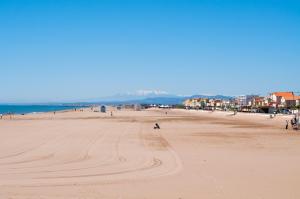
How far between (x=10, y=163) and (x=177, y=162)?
5.87m

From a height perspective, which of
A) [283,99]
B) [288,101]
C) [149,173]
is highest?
[283,99]

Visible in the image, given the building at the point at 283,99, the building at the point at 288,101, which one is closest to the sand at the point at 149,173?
the building at the point at 288,101

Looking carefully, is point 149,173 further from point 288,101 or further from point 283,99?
point 283,99

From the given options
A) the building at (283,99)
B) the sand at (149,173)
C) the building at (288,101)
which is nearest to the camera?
the sand at (149,173)

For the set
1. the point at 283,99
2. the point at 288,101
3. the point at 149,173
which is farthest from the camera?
the point at 283,99

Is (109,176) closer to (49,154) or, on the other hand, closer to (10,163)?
(10,163)

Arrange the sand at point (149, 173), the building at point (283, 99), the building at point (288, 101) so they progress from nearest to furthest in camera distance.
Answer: the sand at point (149, 173)
the building at point (288, 101)
the building at point (283, 99)

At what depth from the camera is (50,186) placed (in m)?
11.1

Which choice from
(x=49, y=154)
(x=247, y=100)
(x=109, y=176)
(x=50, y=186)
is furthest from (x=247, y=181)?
(x=247, y=100)

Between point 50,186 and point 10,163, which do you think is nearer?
point 50,186

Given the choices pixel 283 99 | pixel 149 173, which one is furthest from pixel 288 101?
pixel 149 173

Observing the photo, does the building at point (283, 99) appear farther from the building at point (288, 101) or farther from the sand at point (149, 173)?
the sand at point (149, 173)

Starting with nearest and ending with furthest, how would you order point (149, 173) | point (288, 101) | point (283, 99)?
point (149, 173) < point (288, 101) < point (283, 99)

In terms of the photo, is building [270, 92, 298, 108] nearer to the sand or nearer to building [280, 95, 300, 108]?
building [280, 95, 300, 108]
